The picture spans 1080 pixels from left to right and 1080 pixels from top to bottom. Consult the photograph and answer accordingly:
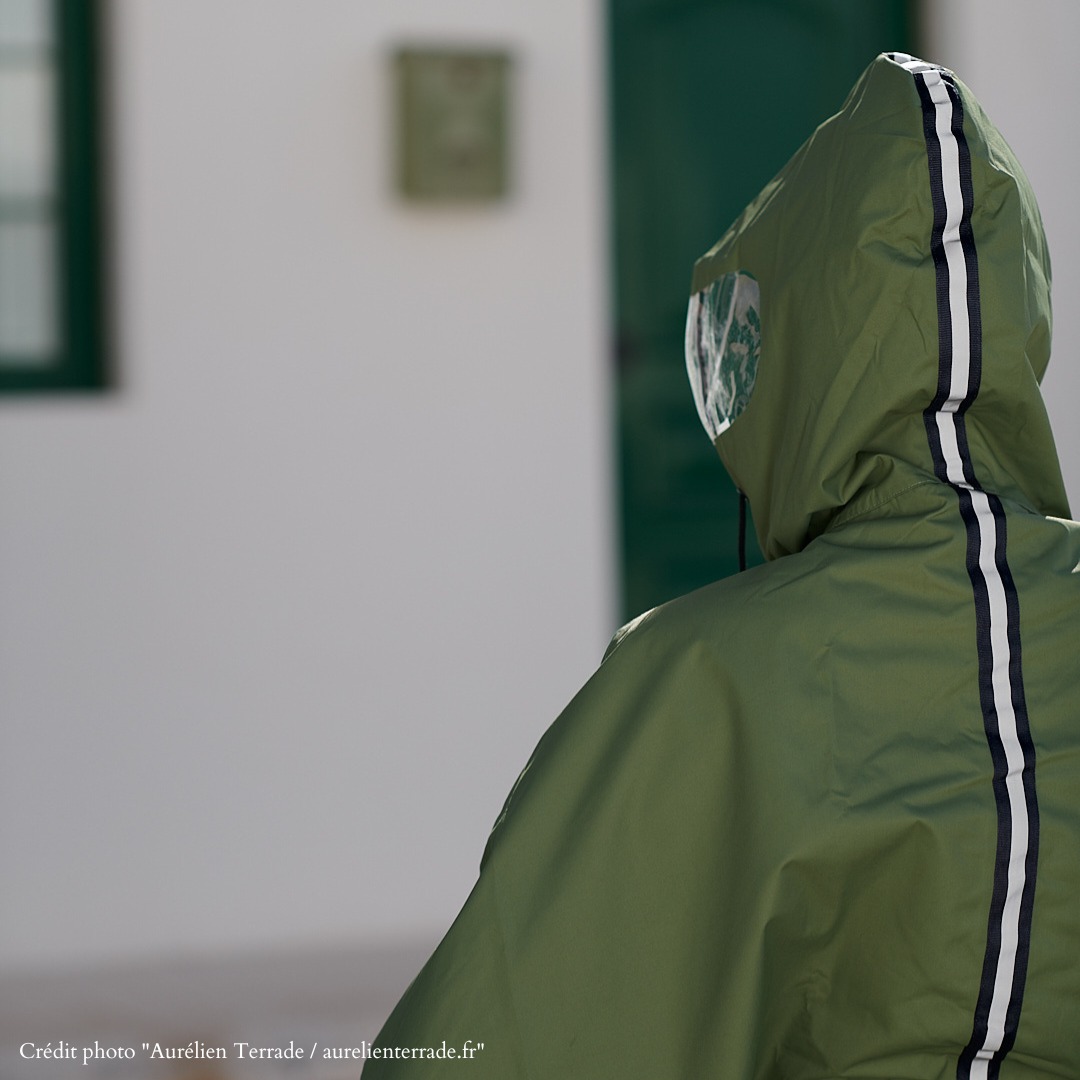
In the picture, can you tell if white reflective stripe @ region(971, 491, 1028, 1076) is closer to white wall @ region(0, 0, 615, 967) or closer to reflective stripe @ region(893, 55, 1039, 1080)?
reflective stripe @ region(893, 55, 1039, 1080)

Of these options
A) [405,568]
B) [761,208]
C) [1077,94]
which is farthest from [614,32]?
[761,208]

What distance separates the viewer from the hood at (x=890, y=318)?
1229 mm

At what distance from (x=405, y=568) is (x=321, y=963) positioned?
939mm

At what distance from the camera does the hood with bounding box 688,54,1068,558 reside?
4.03 ft

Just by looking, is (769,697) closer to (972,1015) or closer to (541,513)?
(972,1015)

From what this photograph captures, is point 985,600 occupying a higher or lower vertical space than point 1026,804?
higher

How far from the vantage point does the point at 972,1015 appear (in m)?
1.13

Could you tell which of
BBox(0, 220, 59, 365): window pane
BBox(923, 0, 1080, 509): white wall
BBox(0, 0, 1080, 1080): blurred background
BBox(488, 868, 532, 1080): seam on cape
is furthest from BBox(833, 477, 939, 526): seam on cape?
BBox(923, 0, 1080, 509): white wall

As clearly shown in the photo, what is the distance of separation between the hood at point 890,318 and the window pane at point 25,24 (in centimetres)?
298

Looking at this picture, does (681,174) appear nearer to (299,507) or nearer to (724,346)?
(299,507)

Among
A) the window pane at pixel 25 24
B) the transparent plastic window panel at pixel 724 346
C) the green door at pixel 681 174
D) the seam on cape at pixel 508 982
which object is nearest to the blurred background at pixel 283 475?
the window pane at pixel 25 24

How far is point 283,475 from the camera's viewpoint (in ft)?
12.5

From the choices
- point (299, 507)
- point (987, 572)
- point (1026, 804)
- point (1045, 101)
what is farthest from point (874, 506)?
point (1045, 101)

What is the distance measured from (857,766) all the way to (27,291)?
3.18 m
